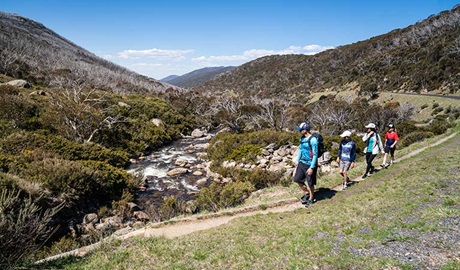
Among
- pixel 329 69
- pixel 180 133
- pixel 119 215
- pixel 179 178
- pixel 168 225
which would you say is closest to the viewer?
pixel 168 225

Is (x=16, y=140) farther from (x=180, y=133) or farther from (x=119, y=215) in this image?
(x=180, y=133)

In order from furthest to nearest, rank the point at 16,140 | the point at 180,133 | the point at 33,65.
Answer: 1. the point at 33,65
2. the point at 180,133
3. the point at 16,140

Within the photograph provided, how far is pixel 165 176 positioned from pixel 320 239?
15962 millimetres

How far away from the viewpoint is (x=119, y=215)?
44.3ft

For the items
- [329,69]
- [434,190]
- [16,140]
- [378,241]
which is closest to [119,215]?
[16,140]

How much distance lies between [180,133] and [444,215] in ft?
111

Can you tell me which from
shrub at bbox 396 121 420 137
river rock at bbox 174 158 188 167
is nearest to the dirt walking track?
river rock at bbox 174 158 188 167

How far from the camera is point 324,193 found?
9.87 metres

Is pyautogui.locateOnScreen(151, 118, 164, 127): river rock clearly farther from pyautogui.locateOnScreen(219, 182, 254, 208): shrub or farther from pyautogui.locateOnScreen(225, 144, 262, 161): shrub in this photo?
pyautogui.locateOnScreen(219, 182, 254, 208): shrub

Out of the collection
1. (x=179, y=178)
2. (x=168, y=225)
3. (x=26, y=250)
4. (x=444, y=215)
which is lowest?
(x=179, y=178)

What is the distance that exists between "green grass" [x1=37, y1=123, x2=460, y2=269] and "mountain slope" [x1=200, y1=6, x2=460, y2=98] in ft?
128

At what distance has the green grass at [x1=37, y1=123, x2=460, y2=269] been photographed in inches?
191

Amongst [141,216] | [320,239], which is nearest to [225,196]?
[141,216]

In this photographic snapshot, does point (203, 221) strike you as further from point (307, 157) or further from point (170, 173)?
point (170, 173)
